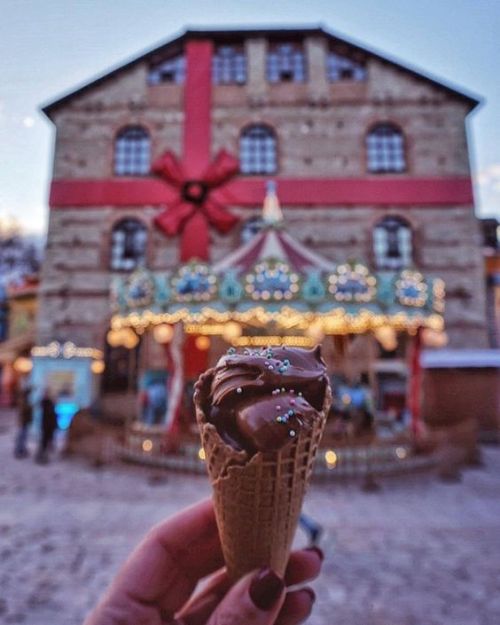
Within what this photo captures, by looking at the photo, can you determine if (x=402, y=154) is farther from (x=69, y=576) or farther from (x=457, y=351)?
(x=69, y=576)

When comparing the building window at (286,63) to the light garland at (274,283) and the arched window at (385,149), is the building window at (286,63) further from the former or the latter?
the light garland at (274,283)

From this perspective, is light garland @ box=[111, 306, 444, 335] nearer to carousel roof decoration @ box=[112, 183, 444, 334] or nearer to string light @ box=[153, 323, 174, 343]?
carousel roof decoration @ box=[112, 183, 444, 334]

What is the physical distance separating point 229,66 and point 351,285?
11852mm

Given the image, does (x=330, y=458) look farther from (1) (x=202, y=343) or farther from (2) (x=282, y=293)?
(1) (x=202, y=343)

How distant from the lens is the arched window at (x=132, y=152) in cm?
1570

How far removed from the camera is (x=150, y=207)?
15344mm

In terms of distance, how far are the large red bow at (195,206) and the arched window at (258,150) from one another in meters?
0.73

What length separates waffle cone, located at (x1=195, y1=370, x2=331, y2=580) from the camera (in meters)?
1.34

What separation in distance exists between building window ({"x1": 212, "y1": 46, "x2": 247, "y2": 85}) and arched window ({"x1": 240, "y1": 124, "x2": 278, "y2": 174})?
2068mm

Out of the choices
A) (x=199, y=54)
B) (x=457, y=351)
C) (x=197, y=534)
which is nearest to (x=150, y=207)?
(x=199, y=54)

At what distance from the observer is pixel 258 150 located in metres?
15.7

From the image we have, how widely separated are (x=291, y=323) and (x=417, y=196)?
24.1 feet

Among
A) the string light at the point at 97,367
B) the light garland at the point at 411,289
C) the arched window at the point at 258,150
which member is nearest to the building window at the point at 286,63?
the arched window at the point at 258,150

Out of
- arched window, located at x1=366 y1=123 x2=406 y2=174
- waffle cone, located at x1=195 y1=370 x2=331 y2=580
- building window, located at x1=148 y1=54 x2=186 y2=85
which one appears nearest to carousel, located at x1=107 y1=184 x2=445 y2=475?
arched window, located at x1=366 y1=123 x2=406 y2=174
